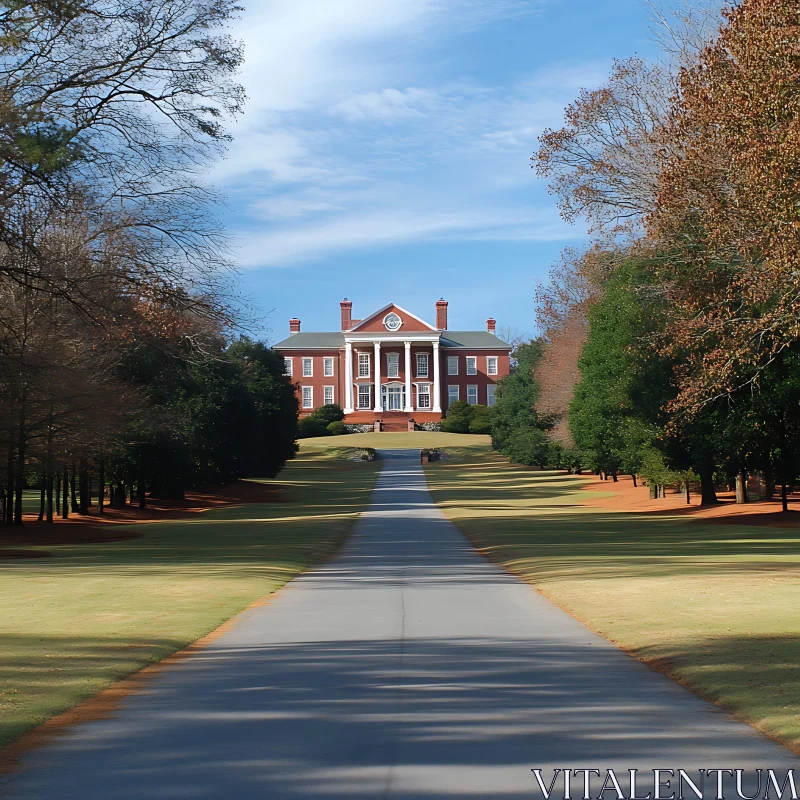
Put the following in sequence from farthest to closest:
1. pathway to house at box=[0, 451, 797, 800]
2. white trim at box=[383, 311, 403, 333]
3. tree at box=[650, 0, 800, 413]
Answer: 1. white trim at box=[383, 311, 403, 333]
2. tree at box=[650, 0, 800, 413]
3. pathway to house at box=[0, 451, 797, 800]

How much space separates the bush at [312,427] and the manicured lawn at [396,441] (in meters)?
3.23

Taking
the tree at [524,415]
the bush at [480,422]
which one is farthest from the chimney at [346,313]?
the tree at [524,415]

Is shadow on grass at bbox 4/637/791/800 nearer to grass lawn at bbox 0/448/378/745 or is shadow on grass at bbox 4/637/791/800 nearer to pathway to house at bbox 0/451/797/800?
pathway to house at bbox 0/451/797/800

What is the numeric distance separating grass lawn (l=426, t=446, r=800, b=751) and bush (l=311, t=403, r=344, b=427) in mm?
70436

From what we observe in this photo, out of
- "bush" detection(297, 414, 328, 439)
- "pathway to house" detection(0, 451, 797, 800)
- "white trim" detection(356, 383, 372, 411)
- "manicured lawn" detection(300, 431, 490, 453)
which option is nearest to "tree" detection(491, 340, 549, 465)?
"manicured lawn" detection(300, 431, 490, 453)

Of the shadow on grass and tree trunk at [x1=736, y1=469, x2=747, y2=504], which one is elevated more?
the shadow on grass

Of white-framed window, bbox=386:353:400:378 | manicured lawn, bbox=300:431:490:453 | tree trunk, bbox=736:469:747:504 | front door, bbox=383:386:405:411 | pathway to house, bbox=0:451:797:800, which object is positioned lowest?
tree trunk, bbox=736:469:747:504

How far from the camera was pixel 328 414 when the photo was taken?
113188 mm

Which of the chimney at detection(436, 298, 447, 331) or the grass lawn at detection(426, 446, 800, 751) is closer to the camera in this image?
the grass lawn at detection(426, 446, 800, 751)

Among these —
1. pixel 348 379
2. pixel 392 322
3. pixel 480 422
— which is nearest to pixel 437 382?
pixel 392 322

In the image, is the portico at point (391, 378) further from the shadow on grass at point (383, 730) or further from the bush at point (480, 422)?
the shadow on grass at point (383, 730)

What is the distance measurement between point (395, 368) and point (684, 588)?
103 meters

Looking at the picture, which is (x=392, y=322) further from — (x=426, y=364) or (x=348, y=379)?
(x=348, y=379)

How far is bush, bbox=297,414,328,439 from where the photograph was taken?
110 meters
